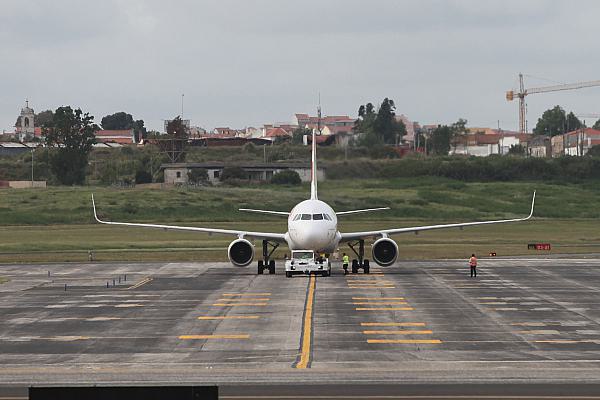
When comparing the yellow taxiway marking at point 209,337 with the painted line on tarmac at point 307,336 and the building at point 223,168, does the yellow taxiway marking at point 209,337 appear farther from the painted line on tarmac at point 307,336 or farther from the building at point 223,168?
the building at point 223,168

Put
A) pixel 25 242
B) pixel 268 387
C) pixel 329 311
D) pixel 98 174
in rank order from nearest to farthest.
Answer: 1. pixel 268 387
2. pixel 329 311
3. pixel 25 242
4. pixel 98 174

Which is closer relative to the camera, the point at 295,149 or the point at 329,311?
the point at 329,311

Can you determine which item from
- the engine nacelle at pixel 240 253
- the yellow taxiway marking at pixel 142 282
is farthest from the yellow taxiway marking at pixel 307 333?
the engine nacelle at pixel 240 253

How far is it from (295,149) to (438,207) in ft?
159

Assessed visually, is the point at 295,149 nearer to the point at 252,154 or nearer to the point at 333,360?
the point at 252,154

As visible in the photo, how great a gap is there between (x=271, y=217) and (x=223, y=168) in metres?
28.8

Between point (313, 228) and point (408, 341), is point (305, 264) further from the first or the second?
point (408, 341)

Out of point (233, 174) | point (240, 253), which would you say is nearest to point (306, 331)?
point (240, 253)

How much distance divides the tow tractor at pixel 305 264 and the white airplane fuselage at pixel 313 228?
0.45 m

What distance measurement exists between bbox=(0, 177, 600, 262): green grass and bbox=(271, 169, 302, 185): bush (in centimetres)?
134

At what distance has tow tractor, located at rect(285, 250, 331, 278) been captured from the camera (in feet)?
220

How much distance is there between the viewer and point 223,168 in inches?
5955

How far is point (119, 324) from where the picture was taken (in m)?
44.6

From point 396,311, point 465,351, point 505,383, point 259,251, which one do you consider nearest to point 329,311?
point 396,311
